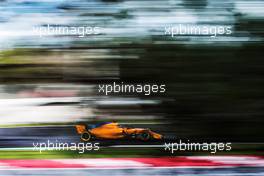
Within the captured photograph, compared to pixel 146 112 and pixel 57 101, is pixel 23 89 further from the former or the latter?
pixel 146 112

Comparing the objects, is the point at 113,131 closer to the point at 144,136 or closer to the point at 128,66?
the point at 144,136

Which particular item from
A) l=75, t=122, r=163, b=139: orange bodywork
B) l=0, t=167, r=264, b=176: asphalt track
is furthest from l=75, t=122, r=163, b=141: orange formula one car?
l=0, t=167, r=264, b=176: asphalt track

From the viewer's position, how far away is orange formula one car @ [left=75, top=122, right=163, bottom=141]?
2.40m

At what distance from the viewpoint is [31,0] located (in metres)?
2.37

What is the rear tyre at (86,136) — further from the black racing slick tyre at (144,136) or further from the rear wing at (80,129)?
the black racing slick tyre at (144,136)

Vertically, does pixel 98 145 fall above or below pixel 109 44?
below

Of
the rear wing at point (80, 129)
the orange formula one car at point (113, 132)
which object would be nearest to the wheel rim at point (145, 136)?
the orange formula one car at point (113, 132)

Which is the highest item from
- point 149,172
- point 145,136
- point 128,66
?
point 128,66

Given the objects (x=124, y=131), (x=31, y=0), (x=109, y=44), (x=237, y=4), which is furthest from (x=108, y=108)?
(x=237, y=4)

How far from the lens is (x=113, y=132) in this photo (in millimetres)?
2408

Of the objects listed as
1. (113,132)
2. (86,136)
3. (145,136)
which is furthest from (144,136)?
(86,136)

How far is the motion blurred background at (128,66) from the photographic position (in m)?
2.37

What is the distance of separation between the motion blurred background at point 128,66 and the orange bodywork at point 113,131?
0.11 ft

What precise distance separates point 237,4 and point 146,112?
2.50 ft
